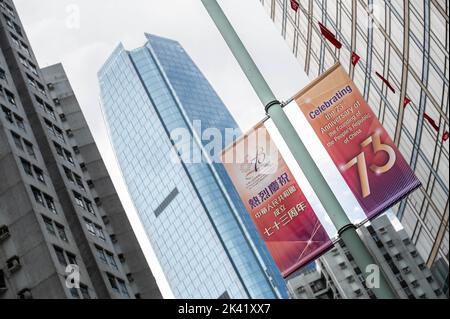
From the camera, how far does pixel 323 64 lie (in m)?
60.2

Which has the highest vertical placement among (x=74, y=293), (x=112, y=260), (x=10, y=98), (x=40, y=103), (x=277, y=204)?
(x=40, y=103)

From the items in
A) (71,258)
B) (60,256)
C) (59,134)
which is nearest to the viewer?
(60,256)

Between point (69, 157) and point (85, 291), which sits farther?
point (69, 157)

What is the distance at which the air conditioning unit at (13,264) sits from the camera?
1502 inches

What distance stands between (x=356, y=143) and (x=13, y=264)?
3058 centimetres

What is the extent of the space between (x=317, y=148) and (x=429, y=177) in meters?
38.6

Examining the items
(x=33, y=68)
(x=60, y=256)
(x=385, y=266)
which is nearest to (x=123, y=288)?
(x=60, y=256)

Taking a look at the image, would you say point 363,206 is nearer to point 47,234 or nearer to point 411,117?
point 47,234

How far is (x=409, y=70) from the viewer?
156ft

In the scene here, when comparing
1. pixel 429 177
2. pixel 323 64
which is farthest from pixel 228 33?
pixel 323 64

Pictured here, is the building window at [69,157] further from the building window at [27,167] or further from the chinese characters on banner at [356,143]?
the chinese characters on banner at [356,143]

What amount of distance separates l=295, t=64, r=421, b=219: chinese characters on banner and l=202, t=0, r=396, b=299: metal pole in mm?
2238

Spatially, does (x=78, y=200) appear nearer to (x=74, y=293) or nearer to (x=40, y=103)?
(x=40, y=103)

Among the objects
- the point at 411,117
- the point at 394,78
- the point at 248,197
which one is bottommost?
the point at 248,197
